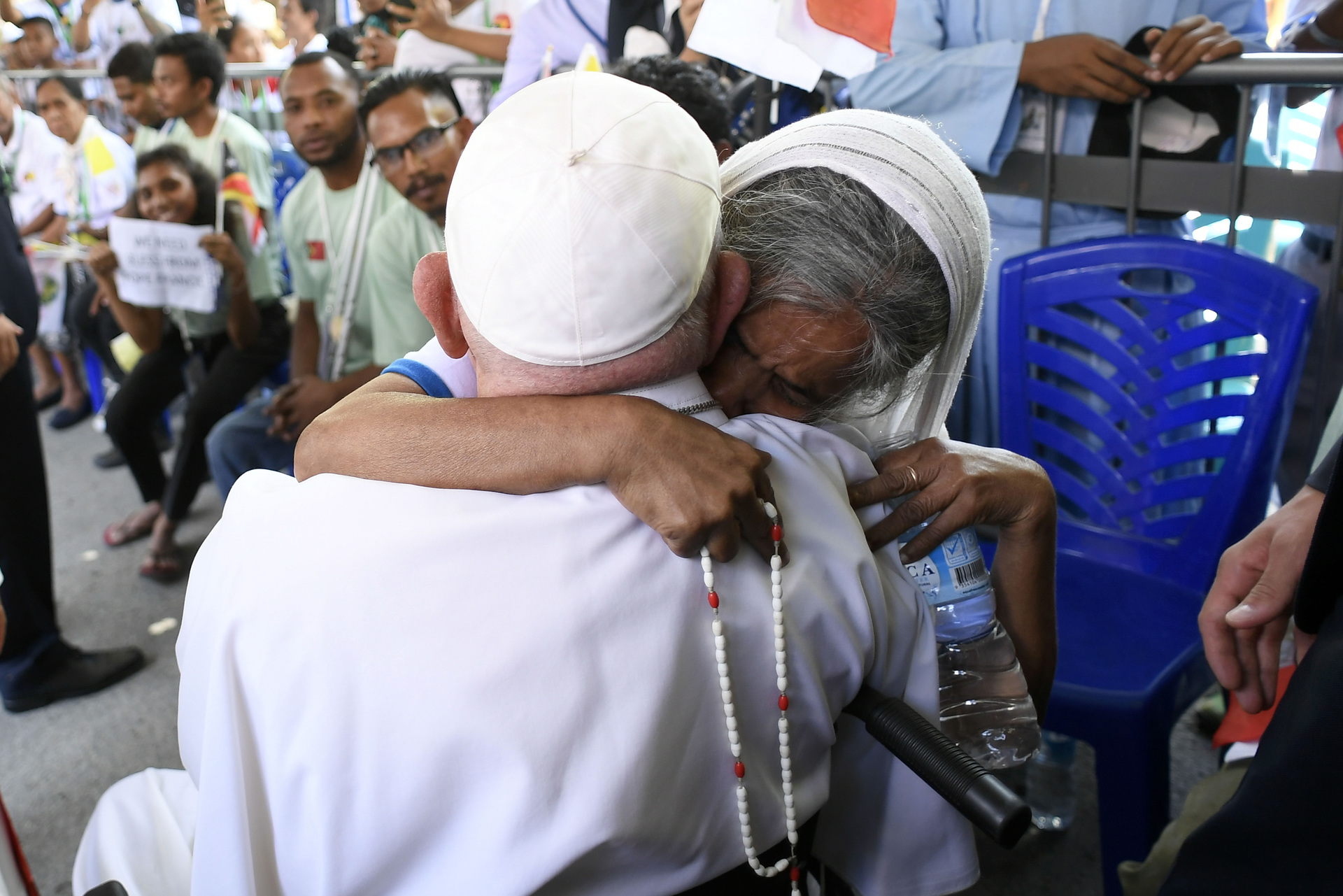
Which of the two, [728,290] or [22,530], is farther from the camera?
[22,530]

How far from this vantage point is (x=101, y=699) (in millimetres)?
2732

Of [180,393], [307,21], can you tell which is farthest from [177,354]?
[307,21]

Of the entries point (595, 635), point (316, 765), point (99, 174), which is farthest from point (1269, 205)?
point (99, 174)

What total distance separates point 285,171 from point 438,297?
4.19 metres

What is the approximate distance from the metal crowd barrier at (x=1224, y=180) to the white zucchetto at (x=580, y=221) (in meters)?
1.69

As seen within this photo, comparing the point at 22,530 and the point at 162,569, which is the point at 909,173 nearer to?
the point at 22,530

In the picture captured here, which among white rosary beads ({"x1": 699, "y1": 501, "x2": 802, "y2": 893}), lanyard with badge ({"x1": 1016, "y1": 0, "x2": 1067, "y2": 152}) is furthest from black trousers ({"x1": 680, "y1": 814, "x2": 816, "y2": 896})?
lanyard with badge ({"x1": 1016, "y1": 0, "x2": 1067, "y2": 152})

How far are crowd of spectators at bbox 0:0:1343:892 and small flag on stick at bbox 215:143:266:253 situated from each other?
0.03 ft

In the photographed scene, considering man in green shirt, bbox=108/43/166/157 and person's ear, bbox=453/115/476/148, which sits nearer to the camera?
person's ear, bbox=453/115/476/148

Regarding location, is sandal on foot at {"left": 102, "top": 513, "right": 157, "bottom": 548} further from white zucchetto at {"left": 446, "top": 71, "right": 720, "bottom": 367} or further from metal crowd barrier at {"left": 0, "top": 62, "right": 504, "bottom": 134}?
white zucchetto at {"left": 446, "top": 71, "right": 720, "bottom": 367}

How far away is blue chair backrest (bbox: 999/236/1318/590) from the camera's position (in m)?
1.69

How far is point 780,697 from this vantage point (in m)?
0.77

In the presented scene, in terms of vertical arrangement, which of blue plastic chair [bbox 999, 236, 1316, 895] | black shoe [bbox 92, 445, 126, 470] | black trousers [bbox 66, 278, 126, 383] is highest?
blue plastic chair [bbox 999, 236, 1316, 895]

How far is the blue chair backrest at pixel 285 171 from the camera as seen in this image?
440 centimetres
